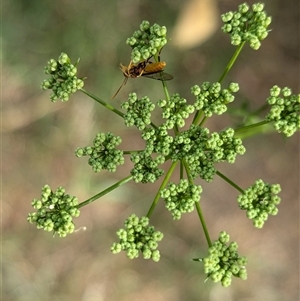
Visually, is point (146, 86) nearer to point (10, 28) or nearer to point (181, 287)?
point (10, 28)

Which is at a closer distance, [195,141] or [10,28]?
[195,141]

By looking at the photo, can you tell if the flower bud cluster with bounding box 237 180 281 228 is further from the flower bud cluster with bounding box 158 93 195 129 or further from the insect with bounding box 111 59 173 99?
the insect with bounding box 111 59 173 99

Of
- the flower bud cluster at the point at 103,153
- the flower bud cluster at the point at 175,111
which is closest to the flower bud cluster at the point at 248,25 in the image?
the flower bud cluster at the point at 175,111

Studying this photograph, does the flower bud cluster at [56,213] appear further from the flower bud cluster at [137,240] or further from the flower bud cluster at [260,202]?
the flower bud cluster at [260,202]

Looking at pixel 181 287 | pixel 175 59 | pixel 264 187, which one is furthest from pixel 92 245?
pixel 264 187

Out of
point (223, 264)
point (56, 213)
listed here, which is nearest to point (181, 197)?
point (223, 264)

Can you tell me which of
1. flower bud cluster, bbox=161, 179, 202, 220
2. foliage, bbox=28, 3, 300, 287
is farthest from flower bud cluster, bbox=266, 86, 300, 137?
flower bud cluster, bbox=161, 179, 202, 220
